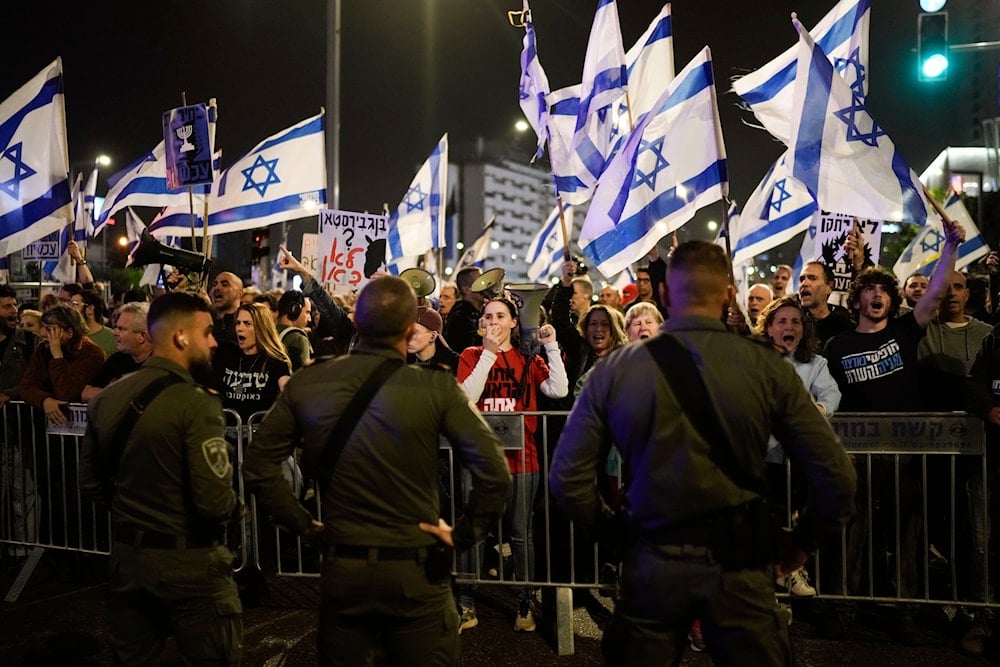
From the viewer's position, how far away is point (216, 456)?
3.57m

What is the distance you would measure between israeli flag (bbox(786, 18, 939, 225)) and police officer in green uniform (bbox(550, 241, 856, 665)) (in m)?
4.24

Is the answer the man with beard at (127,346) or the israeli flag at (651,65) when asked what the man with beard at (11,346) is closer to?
the man with beard at (127,346)

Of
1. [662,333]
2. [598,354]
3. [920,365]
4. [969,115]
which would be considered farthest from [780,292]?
[969,115]

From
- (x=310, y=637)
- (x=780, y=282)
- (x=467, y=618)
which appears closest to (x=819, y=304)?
(x=780, y=282)

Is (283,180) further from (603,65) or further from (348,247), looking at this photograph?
(603,65)

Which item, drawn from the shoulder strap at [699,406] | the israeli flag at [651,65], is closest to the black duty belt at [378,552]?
the shoulder strap at [699,406]

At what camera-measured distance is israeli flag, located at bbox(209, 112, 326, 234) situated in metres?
10.8

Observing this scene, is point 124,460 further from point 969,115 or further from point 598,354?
point 969,115

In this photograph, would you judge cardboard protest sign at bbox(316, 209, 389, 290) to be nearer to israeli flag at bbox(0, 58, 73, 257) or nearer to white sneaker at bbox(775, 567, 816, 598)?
israeli flag at bbox(0, 58, 73, 257)

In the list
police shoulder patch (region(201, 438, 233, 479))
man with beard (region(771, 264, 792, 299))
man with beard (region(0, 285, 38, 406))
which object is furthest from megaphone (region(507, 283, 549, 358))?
man with beard (region(771, 264, 792, 299))

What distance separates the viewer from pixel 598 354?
644 cm

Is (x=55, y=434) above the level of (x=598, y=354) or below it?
below

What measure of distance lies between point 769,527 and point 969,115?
124 metres

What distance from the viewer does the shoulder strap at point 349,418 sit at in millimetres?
3229
